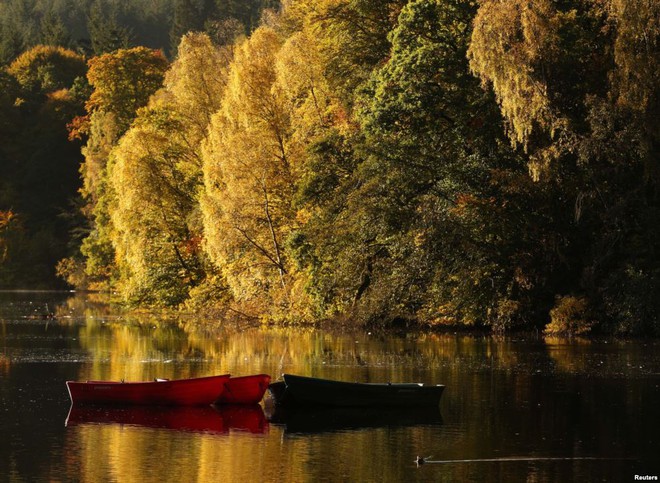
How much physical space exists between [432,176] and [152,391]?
21058 mm

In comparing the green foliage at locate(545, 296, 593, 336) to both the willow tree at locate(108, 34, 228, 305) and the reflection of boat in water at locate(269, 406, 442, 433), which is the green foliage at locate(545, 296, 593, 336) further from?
the willow tree at locate(108, 34, 228, 305)

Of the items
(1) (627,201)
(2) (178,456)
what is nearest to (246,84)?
(1) (627,201)

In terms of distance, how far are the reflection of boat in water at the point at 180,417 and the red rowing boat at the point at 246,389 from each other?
0.59ft

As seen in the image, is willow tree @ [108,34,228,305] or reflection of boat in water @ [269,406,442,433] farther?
willow tree @ [108,34,228,305]

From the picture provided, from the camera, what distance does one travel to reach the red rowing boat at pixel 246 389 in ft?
94.3

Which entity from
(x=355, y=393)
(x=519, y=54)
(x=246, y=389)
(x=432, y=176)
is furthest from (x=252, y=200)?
(x=355, y=393)

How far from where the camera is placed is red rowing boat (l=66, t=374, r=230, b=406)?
28.4 m

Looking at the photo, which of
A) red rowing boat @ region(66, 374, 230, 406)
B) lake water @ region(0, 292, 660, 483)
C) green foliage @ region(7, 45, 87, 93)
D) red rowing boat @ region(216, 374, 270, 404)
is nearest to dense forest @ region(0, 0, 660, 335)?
lake water @ region(0, 292, 660, 483)

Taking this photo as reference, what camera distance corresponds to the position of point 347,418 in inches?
1071

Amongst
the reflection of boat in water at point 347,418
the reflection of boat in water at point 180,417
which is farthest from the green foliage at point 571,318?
the reflection of boat in water at point 180,417

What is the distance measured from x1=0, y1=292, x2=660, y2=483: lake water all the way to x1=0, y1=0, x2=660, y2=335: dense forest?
3163 millimetres

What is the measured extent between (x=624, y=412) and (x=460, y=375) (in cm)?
720

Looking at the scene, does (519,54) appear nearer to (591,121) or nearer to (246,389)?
(591,121)

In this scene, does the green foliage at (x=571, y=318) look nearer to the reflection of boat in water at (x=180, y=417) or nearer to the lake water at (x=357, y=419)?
the lake water at (x=357, y=419)
